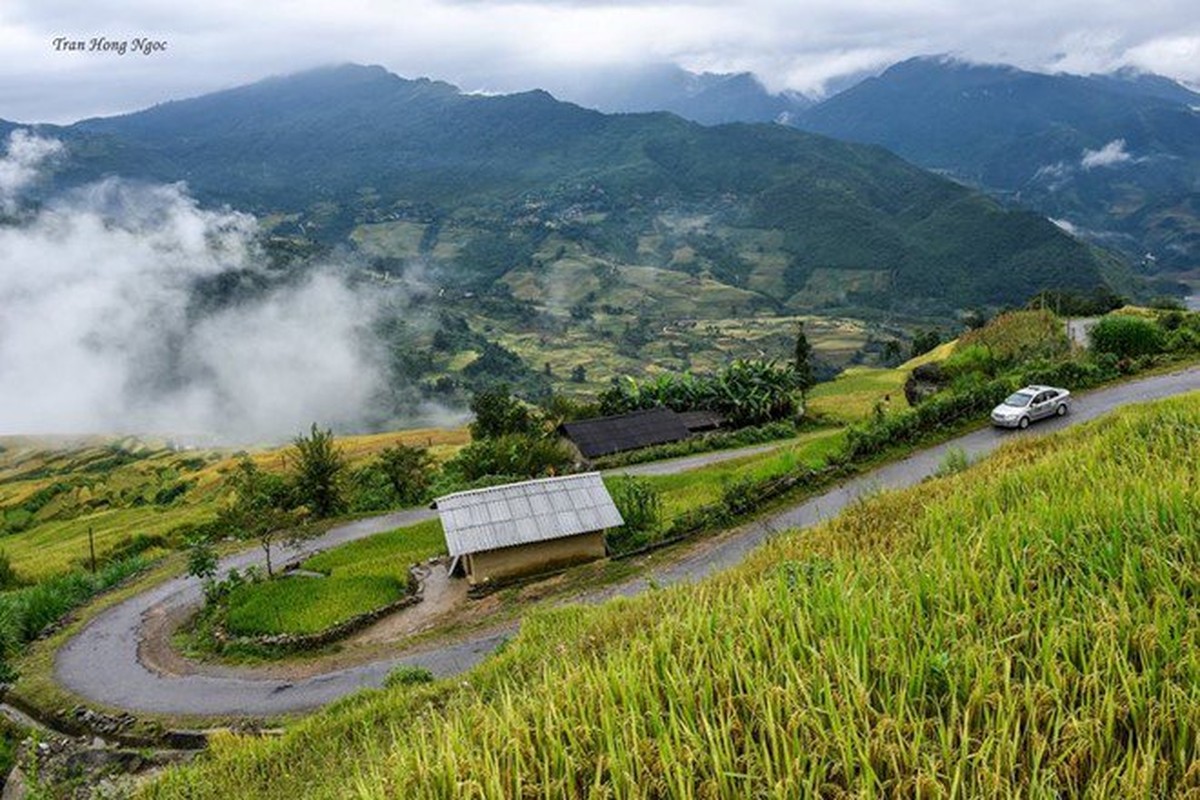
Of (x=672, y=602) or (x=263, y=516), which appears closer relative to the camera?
(x=672, y=602)

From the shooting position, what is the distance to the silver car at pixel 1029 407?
106 ft

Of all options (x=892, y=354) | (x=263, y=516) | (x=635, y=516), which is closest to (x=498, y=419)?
(x=263, y=516)

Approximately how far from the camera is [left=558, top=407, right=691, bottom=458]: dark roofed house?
172 feet

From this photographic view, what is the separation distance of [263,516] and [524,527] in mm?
12851

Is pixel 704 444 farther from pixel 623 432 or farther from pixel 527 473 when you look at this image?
pixel 527 473

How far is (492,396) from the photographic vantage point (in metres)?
62.8

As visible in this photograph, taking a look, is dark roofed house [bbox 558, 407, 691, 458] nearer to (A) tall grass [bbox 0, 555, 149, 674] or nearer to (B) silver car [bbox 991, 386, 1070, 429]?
(B) silver car [bbox 991, 386, 1070, 429]

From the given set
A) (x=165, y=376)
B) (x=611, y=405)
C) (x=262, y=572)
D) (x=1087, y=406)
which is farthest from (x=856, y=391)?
(x=165, y=376)

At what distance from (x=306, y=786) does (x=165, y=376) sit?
598 feet

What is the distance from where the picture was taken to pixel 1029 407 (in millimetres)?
32281

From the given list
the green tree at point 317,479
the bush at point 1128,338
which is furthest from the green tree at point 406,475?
the bush at point 1128,338

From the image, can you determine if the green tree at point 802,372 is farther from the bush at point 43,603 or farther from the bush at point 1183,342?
the bush at point 43,603

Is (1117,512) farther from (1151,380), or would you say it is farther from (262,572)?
(1151,380)

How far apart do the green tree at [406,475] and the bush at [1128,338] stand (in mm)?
38595
